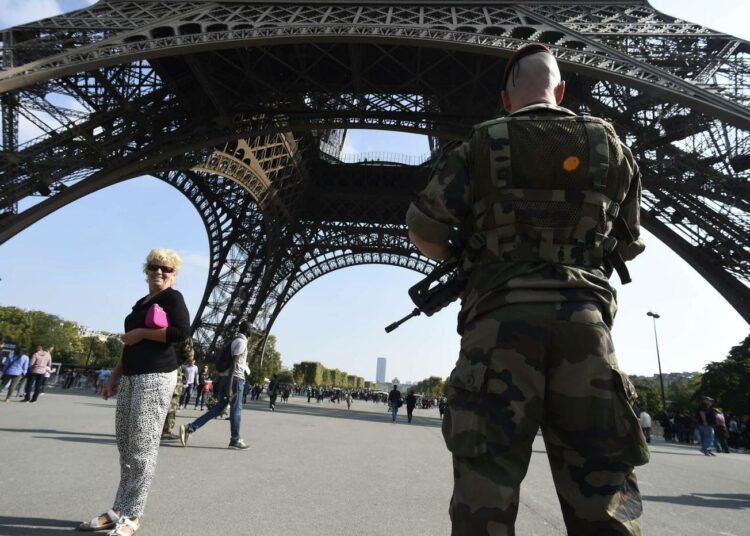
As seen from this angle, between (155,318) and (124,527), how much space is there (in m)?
1.13

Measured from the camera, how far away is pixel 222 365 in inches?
264

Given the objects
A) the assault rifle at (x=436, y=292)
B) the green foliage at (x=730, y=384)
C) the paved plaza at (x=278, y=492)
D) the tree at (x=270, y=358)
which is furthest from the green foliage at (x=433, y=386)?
the assault rifle at (x=436, y=292)

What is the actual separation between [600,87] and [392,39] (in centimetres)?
746

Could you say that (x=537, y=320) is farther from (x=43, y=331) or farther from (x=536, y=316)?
(x=43, y=331)

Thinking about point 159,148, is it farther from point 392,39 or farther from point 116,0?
point 392,39

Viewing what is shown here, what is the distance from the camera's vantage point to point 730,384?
35.5 metres

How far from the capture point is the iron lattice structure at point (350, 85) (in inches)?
543

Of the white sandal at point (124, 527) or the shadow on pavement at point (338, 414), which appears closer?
the white sandal at point (124, 527)

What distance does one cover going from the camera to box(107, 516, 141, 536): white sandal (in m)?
2.58

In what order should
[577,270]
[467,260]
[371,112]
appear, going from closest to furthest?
[577,270]
[467,260]
[371,112]

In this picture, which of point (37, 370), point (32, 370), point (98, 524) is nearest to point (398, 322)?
point (98, 524)

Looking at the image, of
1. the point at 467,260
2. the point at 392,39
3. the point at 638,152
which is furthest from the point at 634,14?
the point at 467,260

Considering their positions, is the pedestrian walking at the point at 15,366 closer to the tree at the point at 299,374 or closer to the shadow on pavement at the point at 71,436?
the shadow on pavement at the point at 71,436

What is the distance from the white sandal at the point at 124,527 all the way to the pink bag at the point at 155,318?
1.05m
